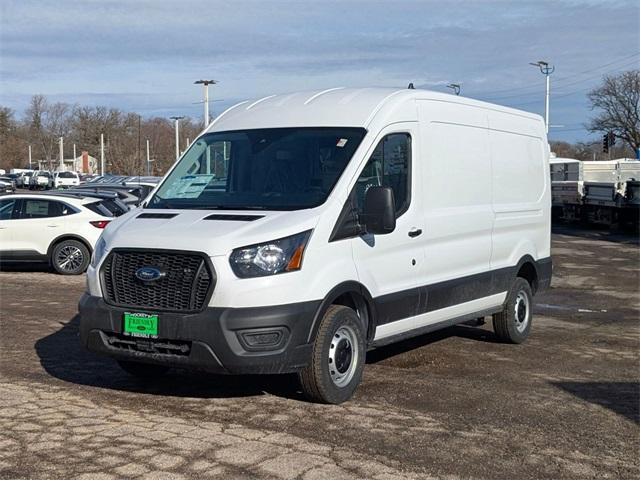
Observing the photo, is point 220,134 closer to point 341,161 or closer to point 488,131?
point 341,161

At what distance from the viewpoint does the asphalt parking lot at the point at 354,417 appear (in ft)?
16.7

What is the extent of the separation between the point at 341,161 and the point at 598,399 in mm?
2811

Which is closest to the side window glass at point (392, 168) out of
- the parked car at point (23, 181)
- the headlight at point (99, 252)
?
the headlight at point (99, 252)

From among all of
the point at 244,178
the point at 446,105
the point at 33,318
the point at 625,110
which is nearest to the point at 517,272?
the point at 446,105

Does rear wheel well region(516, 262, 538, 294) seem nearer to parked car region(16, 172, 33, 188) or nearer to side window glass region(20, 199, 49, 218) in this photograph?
side window glass region(20, 199, 49, 218)

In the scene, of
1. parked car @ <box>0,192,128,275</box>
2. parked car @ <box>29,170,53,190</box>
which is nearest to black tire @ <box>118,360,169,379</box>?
parked car @ <box>0,192,128,275</box>

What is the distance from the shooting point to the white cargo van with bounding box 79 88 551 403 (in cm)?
593

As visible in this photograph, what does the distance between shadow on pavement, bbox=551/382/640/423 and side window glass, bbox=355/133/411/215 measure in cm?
211

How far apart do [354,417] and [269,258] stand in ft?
4.30

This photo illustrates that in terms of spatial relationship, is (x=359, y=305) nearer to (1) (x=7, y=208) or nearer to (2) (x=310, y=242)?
(2) (x=310, y=242)

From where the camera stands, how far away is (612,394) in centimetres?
702

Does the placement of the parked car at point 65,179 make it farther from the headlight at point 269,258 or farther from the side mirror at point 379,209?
the headlight at point 269,258

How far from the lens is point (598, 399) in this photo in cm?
682

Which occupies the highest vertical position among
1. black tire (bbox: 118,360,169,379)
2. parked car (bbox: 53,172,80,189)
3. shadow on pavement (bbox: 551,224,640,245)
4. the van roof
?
parked car (bbox: 53,172,80,189)
